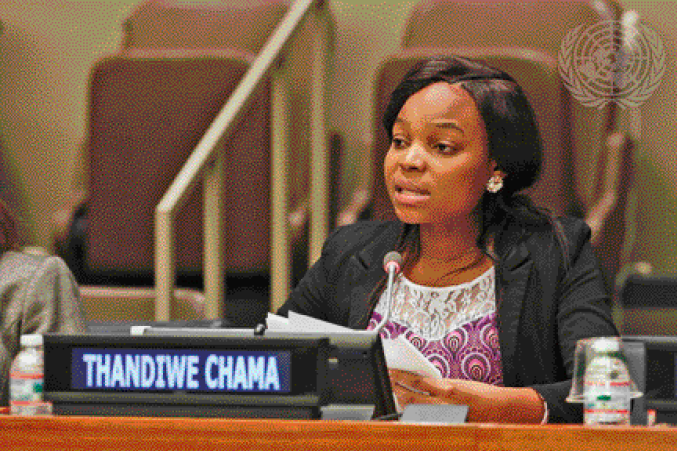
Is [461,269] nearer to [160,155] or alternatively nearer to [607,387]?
[607,387]

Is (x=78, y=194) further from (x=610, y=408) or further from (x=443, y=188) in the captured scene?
(x=610, y=408)

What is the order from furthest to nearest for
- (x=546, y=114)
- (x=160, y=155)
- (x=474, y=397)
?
(x=160, y=155) < (x=546, y=114) < (x=474, y=397)

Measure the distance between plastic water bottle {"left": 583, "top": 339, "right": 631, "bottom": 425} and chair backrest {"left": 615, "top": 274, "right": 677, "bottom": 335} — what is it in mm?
1339

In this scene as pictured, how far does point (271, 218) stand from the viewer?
231 centimetres

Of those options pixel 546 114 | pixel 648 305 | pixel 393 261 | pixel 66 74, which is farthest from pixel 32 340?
pixel 66 74

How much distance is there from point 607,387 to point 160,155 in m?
1.61

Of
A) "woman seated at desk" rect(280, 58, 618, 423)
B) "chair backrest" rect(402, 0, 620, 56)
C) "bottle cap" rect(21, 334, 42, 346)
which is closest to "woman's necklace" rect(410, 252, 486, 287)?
"woman seated at desk" rect(280, 58, 618, 423)

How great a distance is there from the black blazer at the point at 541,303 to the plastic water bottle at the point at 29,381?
1.44ft

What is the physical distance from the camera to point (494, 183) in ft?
4.27

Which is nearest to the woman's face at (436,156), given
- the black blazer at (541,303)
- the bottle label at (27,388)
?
the black blazer at (541,303)

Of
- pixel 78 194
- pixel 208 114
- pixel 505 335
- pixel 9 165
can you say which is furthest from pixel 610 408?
pixel 9 165

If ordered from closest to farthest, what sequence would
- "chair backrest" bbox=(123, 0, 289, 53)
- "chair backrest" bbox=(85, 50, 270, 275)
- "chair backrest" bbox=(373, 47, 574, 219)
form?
"chair backrest" bbox=(373, 47, 574, 219)
"chair backrest" bbox=(85, 50, 270, 275)
"chair backrest" bbox=(123, 0, 289, 53)

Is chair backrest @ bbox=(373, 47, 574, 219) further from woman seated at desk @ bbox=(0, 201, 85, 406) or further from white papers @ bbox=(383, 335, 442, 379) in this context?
white papers @ bbox=(383, 335, 442, 379)

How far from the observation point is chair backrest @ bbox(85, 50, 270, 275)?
92.0 inches
